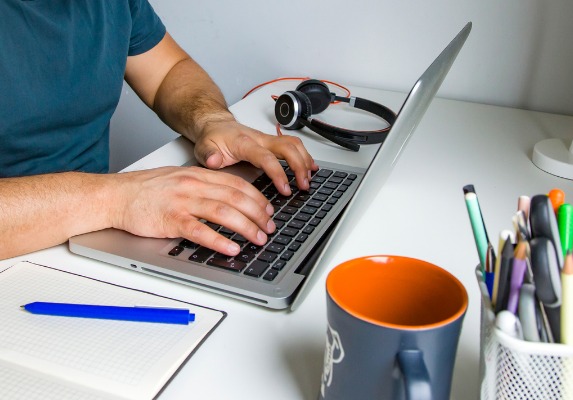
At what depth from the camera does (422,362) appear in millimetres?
417

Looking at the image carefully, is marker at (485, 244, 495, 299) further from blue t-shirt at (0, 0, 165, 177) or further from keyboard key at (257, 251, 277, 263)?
blue t-shirt at (0, 0, 165, 177)

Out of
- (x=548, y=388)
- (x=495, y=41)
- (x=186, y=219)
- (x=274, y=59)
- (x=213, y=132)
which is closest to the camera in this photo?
(x=548, y=388)

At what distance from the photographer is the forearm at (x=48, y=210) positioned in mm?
726

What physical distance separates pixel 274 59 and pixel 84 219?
801 mm

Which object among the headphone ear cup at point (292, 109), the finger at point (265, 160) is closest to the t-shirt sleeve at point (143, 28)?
the headphone ear cup at point (292, 109)

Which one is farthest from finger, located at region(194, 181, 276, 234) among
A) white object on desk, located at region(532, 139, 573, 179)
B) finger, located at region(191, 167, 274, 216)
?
white object on desk, located at region(532, 139, 573, 179)

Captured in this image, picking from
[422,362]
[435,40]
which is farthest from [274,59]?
[422,362]

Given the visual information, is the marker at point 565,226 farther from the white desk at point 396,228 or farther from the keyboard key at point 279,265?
the keyboard key at point 279,265

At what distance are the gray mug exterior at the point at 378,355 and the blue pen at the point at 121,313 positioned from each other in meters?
0.20

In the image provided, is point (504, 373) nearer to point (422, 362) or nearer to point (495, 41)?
point (422, 362)

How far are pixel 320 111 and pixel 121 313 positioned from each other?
687 millimetres

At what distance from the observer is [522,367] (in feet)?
1.34

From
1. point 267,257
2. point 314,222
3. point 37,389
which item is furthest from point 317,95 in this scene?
point 37,389

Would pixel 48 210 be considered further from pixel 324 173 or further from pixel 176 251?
pixel 324 173
